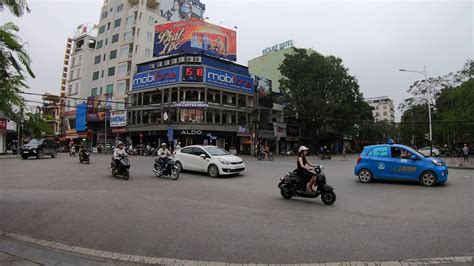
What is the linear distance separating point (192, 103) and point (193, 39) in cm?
982

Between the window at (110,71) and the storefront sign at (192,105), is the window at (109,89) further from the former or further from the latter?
the storefront sign at (192,105)

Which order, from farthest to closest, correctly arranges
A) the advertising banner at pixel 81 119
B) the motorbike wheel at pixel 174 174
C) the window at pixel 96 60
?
1. the window at pixel 96 60
2. the advertising banner at pixel 81 119
3. the motorbike wheel at pixel 174 174

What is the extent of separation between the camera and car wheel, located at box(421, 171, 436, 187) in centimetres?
1161

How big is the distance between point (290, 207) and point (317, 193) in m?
1.07

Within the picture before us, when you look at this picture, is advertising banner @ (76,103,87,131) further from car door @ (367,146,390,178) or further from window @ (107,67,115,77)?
car door @ (367,146,390,178)

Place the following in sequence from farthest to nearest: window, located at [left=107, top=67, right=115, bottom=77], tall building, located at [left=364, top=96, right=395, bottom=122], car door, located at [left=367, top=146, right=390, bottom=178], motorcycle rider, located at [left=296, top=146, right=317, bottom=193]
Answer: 1. tall building, located at [left=364, top=96, right=395, bottom=122]
2. window, located at [left=107, top=67, right=115, bottom=77]
3. car door, located at [left=367, top=146, right=390, bottom=178]
4. motorcycle rider, located at [left=296, top=146, right=317, bottom=193]

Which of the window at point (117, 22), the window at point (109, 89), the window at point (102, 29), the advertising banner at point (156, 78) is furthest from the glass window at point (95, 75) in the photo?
the advertising banner at point (156, 78)

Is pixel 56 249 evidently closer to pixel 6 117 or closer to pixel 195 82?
pixel 6 117

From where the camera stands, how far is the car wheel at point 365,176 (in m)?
12.8

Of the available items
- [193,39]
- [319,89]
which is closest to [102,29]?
[193,39]

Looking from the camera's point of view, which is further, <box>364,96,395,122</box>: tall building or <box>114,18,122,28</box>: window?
<box>364,96,395,122</box>: tall building

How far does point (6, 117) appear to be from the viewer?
4023mm

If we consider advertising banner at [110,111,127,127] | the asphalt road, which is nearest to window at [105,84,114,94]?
advertising banner at [110,111,127,127]

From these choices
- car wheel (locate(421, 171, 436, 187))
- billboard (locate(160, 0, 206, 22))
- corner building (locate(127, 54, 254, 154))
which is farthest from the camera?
billboard (locate(160, 0, 206, 22))
